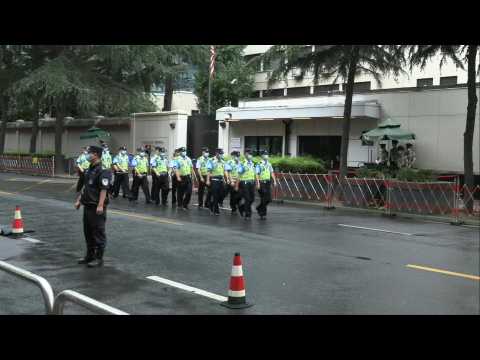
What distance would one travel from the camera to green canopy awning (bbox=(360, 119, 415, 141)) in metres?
21.1

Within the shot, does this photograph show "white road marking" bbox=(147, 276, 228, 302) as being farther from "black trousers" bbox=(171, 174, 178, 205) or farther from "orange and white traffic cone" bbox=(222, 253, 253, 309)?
"black trousers" bbox=(171, 174, 178, 205)

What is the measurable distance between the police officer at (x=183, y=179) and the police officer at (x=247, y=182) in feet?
7.95

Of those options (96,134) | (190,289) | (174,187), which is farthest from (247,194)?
(96,134)

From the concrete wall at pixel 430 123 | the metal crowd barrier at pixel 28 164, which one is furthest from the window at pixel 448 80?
the metal crowd barrier at pixel 28 164

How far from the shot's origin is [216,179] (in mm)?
16672

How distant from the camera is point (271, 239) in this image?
11641 millimetres

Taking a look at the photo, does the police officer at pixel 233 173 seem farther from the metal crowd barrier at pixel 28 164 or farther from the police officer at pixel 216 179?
the metal crowd barrier at pixel 28 164

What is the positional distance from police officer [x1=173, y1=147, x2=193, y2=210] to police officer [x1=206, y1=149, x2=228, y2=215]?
2.24 feet

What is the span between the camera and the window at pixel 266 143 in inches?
1111

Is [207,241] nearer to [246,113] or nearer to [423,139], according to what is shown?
[423,139]
